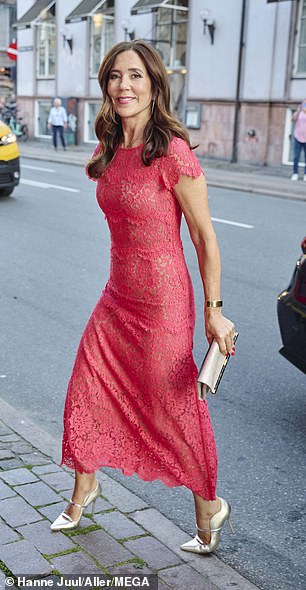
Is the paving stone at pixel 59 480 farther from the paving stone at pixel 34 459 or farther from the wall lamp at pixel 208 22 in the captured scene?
the wall lamp at pixel 208 22

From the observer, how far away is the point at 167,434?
292 centimetres

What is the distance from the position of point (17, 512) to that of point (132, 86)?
5.68 feet

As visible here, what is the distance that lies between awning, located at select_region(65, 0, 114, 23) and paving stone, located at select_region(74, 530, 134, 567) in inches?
1078

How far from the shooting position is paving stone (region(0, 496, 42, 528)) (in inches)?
122

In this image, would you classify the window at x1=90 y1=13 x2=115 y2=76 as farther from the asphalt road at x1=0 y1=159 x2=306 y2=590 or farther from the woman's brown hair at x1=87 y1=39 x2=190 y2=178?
the woman's brown hair at x1=87 y1=39 x2=190 y2=178

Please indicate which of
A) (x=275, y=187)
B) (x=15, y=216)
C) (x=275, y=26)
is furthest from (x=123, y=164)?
(x=275, y=26)

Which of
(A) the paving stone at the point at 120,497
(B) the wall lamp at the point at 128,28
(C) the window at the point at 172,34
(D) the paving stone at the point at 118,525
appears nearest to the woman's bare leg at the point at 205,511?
(D) the paving stone at the point at 118,525

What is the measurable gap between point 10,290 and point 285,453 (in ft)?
12.8

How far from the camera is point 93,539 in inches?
119

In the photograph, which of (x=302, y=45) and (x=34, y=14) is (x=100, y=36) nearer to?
(x=34, y=14)

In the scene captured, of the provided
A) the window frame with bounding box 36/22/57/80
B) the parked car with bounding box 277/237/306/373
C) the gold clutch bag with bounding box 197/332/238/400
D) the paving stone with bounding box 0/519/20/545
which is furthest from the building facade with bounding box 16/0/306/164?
the paving stone with bounding box 0/519/20/545

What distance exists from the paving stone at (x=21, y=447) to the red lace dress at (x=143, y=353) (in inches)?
30.6

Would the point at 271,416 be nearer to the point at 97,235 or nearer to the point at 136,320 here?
the point at 136,320

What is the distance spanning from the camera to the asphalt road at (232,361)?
134 inches
